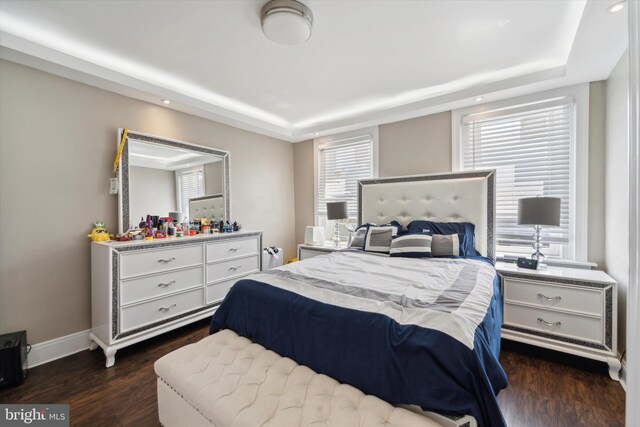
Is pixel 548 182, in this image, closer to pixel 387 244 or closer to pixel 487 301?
pixel 387 244

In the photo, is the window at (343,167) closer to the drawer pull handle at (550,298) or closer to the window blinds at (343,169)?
the window blinds at (343,169)

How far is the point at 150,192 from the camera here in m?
2.85

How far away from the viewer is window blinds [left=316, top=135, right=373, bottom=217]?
13.0ft

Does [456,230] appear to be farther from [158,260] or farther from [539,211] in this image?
[158,260]

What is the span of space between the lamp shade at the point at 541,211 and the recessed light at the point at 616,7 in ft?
4.28

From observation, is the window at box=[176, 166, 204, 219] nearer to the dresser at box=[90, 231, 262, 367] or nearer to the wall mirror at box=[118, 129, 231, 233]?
the wall mirror at box=[118, 129, 231, 233]

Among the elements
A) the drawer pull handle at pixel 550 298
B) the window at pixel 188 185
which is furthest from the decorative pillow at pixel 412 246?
the window at pixel 188 185

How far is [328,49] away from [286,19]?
2.06 feet

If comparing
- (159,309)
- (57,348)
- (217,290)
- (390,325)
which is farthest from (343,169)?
(57,348)

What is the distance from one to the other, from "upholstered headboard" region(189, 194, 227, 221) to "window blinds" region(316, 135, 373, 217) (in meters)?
1.57

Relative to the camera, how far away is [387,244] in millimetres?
2898

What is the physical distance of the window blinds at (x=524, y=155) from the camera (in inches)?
103

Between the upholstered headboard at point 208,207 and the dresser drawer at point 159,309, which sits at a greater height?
the upholstered headboard at point 208,207

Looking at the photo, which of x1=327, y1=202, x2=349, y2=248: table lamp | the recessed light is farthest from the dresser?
the recessed light
